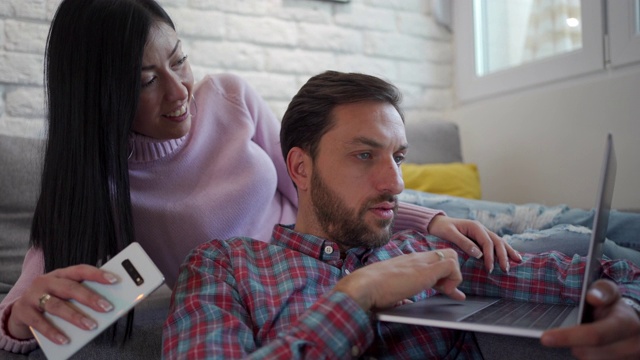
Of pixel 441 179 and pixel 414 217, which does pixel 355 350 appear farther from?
pixel 441 179

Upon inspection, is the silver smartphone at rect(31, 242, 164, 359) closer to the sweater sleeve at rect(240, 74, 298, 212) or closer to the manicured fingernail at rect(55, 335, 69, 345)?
the manicured fingernail at rect(55, 335, 69, 345)

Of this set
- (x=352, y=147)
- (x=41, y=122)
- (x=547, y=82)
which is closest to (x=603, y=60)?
(x=547, y=82)

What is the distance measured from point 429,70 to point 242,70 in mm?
839

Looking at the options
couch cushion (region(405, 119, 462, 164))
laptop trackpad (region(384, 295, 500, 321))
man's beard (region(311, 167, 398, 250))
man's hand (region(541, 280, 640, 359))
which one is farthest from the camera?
couch cushion (region(405, 119, 462, 164))

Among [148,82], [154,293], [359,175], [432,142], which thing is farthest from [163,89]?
[432,142]

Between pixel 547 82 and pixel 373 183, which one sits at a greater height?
pixel 547 82

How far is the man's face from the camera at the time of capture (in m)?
0.99

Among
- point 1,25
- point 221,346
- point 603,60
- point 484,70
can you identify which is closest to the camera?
point 221,346

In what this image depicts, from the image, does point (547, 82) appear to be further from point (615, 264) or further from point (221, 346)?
point (221, 346)

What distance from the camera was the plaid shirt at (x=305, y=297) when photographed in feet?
2.41

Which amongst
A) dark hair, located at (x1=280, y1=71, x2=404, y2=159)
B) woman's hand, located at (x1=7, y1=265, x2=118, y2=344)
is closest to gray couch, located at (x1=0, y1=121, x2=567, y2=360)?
woman's hand, located at (x1=7, y1=265, x2=118, y2=344)

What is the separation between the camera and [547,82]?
2.08 m

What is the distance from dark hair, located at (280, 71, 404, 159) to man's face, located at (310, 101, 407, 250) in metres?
0.02

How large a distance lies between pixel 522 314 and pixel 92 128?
0.79 metres
